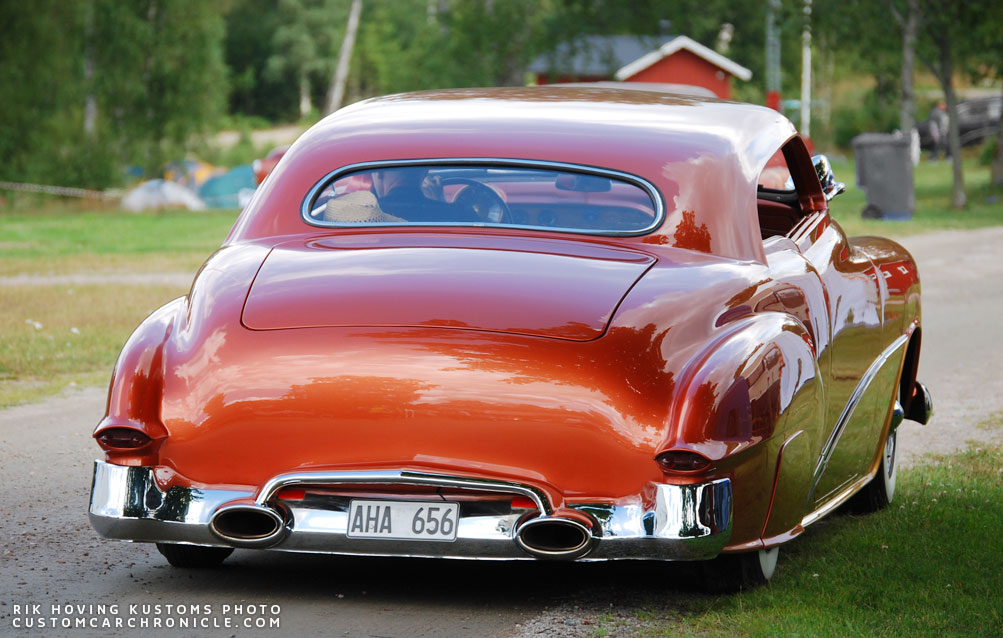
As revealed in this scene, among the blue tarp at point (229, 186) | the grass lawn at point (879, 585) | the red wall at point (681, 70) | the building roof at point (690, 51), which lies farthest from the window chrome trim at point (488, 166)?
the red wall at point (681, 70)

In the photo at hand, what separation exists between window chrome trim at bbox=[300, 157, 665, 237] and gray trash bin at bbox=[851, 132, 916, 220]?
20400 millimetres

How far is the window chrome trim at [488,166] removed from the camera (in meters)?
4.55

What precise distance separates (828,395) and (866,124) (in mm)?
53433

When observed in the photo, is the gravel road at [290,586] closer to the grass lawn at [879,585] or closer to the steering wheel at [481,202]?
the grass lawn at [879,585]

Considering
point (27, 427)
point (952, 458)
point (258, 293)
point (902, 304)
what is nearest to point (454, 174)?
point (258, 293)

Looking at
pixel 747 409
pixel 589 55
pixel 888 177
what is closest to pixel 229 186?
pixel 589 55

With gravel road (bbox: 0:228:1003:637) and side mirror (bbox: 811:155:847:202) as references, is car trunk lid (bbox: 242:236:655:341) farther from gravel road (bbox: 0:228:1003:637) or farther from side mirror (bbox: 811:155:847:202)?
side mirror (bbox: 811:155:847:202)

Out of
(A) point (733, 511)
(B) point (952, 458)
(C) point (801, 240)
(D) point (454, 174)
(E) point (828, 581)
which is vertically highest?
(D) point (454, 174)

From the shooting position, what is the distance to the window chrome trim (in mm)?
4555

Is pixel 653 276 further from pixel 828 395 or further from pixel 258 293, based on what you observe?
pixel 258 293

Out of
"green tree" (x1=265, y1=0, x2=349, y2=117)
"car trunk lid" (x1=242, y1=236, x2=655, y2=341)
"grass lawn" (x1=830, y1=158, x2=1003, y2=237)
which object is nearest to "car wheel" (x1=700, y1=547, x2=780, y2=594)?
"car trunk lid" (x1=242, y1=236, x2=655, y2=341)

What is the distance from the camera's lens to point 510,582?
4.62 m

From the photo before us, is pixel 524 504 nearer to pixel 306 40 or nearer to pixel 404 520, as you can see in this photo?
pixel 404 520

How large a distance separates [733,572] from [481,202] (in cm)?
139
